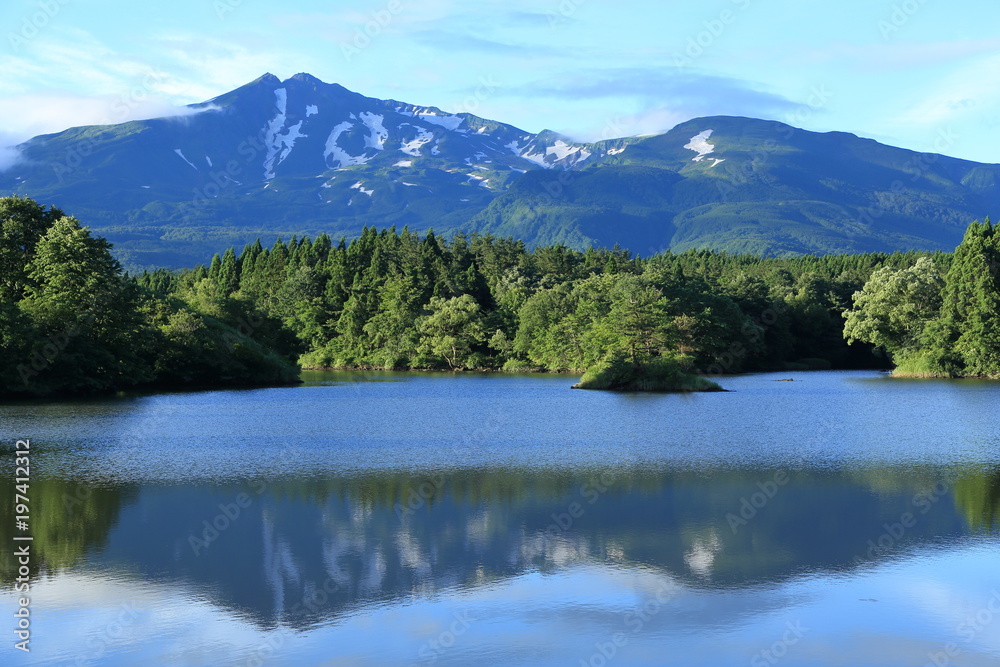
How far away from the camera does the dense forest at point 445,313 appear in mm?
58500

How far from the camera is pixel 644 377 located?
6981 cm

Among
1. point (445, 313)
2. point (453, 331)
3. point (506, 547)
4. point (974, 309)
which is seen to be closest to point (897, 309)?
point (974, 309)

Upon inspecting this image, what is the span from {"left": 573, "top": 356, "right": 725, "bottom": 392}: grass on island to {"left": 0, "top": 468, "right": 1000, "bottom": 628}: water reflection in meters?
41.0

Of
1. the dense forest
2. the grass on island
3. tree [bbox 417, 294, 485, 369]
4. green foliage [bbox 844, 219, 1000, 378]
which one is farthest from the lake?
tree [bbox 417, 294, 485, 369]

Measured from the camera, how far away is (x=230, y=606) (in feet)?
48.4

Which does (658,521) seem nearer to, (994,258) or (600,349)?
(600,349)

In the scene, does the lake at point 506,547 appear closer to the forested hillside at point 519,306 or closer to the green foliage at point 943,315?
the green foliage at point 943,315

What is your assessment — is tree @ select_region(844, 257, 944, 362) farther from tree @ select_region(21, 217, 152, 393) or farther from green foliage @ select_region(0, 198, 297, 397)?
tree @ select_region(21, 217, 152, 393)

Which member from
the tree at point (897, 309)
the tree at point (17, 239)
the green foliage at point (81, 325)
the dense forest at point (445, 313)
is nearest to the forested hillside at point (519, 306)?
the dense forest at point (445, 313)

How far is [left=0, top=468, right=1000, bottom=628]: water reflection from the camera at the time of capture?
16.4 meters

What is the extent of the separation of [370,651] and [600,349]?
74.9 meters

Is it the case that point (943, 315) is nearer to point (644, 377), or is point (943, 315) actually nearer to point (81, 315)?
point (644, 377)

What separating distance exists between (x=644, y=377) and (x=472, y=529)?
51.2 meters

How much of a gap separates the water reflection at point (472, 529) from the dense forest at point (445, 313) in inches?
1400
